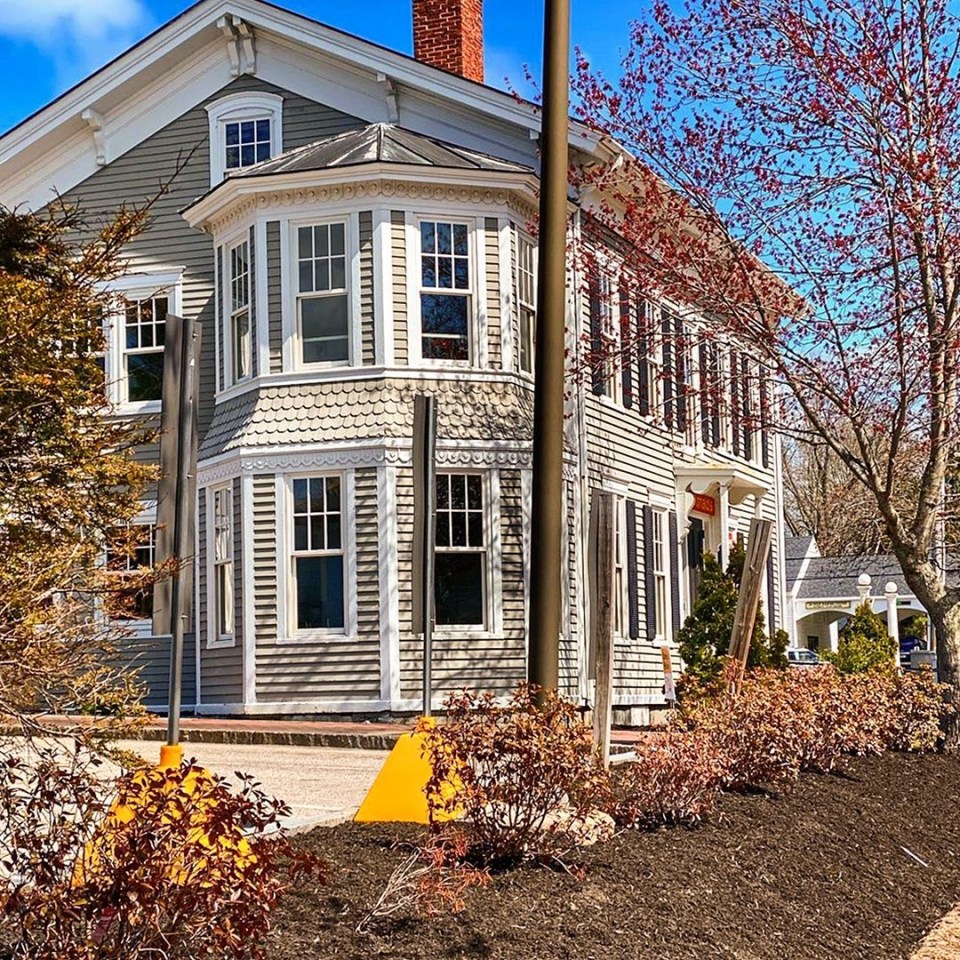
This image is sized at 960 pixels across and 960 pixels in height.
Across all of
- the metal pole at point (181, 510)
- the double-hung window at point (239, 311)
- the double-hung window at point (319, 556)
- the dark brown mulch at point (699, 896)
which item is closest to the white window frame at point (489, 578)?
the double-hung window at point (319, 556)

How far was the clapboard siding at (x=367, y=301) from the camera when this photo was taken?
18641mm

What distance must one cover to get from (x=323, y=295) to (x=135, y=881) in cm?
1504

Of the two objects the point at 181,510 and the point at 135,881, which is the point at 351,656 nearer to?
the point at 181,510

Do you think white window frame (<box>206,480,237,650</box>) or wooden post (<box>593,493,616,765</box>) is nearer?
wooden post (<box>593,493,616,765</box>)

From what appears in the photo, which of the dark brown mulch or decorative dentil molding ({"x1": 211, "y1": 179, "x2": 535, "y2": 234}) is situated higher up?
decorative dentil molding ({"x1": 211, "y1": 179, "x2": 535, "y2": 234})

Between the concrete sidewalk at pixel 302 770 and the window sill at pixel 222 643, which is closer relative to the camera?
the concrete sidewalk at pixel 302 770

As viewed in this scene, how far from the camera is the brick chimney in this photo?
21.8 meters

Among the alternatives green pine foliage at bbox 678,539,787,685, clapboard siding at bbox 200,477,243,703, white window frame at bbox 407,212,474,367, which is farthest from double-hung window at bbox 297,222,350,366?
green pine foliage at bbox 678,539,787,685

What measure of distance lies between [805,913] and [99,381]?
7.46m

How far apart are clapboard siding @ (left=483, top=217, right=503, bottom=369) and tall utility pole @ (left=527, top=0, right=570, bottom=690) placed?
10.4m

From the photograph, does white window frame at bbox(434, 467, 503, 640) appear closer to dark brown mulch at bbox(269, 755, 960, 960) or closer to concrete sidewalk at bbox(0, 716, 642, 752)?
concrete sidewalk at bbox(0, 716, 642, 752)

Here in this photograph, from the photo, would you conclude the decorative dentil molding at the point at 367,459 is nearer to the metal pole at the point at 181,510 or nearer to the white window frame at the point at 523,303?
the white window frame at the point at 523,303

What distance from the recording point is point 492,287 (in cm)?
1908

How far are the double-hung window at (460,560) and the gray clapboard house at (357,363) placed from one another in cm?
3
